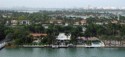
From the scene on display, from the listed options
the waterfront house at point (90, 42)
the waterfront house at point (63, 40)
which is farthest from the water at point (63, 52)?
the waterfront house at point (63, 40)

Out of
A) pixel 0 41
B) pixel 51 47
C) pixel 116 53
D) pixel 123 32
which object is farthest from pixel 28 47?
pixel 123 32

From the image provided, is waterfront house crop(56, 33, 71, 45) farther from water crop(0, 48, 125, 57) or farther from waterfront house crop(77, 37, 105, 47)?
water crop(0, 48, 125, 57)

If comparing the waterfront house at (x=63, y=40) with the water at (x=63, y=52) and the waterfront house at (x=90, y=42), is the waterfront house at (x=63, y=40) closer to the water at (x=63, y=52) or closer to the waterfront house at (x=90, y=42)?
the waterfront house at (x=90, y=42)

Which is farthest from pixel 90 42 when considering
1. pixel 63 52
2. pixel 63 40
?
pixel 63 52

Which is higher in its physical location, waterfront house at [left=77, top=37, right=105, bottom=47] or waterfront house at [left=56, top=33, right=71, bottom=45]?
waterfront house at [left=56, top=33, right=71, bottom=45]

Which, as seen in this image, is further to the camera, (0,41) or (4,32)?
(4,32)

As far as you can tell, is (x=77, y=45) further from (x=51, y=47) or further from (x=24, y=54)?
(x=24, y=54)

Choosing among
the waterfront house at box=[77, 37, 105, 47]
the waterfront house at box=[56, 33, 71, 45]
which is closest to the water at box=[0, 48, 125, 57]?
the waterfront house at box=[77, 37, 105, 47]

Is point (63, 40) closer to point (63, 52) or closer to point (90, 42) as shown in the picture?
point (90, 42)
